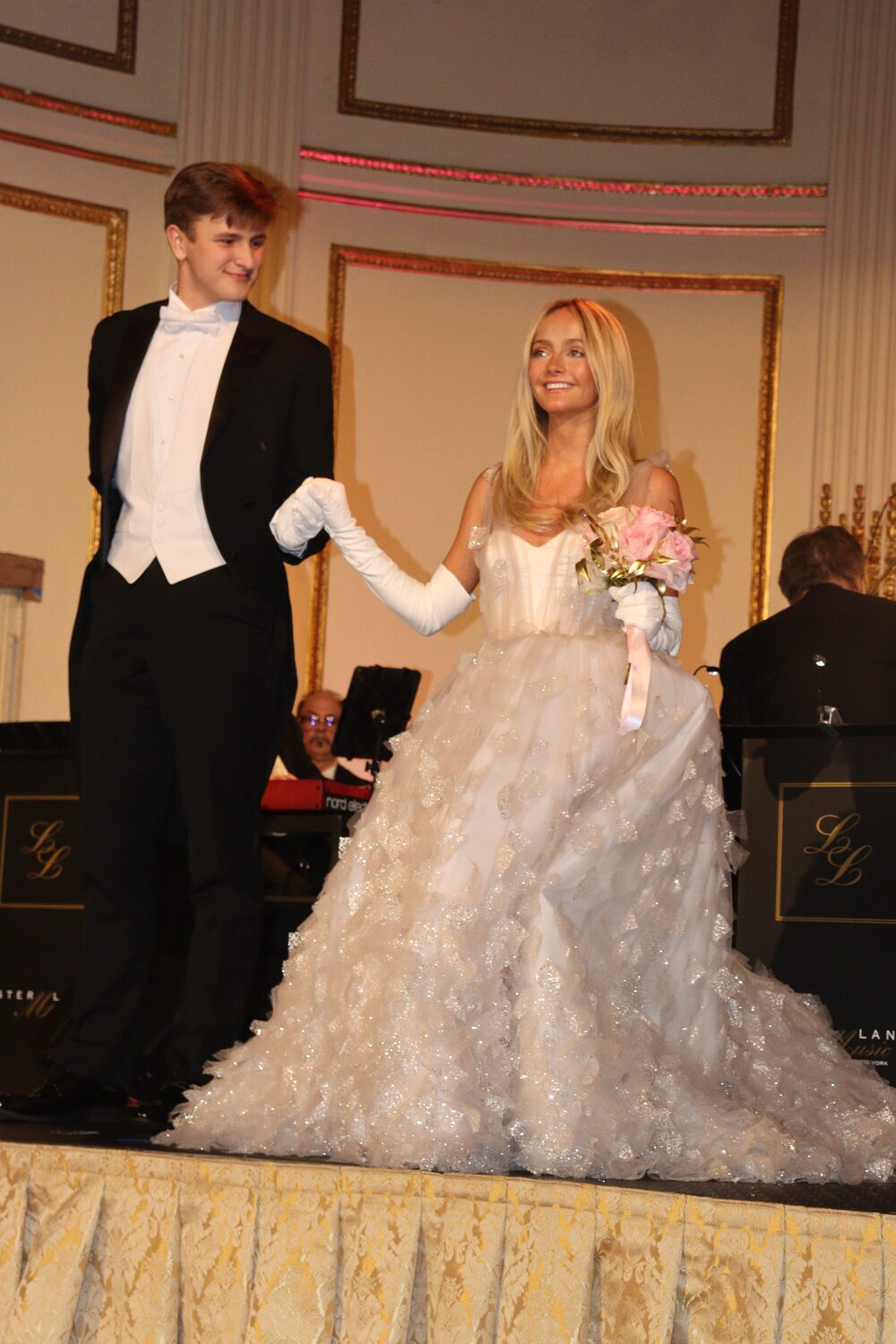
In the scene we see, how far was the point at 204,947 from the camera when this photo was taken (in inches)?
137

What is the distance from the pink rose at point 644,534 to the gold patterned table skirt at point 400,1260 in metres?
1.29

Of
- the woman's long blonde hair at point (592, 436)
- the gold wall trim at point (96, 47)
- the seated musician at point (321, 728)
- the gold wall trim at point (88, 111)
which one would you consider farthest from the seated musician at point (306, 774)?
the gold wall trim at point (96, 47)

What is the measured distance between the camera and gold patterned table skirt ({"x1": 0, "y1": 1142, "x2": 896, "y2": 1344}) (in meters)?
2.48

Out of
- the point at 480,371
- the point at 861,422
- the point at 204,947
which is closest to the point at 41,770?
the point at 204,947

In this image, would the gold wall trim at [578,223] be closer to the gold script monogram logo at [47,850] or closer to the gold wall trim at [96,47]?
the gold wall trim at [96,47]

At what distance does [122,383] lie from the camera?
373cm

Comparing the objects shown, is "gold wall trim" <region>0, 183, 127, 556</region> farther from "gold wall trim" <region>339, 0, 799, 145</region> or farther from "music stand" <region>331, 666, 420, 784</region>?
"music stand" <region>331, 666, 420, 784</region>

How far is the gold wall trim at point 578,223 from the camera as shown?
799 centimetres

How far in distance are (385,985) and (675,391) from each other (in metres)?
5.50

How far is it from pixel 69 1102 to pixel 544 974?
1.02 m

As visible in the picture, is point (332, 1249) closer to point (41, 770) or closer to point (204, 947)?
point (204, 947)

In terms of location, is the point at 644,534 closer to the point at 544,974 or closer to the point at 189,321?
the point at 544,974

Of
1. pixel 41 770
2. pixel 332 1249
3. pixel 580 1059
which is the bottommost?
pixel 332 1249

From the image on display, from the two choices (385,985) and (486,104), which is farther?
(486,104)
